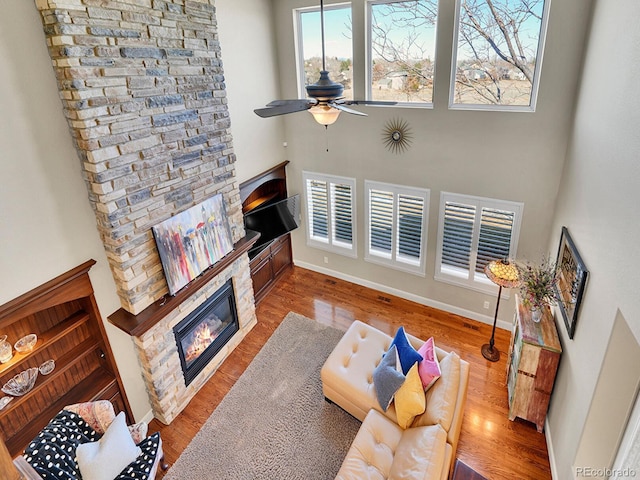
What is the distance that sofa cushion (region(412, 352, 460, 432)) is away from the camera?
3484 millimetres

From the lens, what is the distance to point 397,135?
557 cm

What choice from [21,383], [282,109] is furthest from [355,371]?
[21,383]

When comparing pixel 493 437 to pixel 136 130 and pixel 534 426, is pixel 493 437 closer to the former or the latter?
pixel 534 426

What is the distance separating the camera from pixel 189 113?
420 cm

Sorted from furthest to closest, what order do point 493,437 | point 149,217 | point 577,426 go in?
point 493,437 → point 149,217 → point 577,426

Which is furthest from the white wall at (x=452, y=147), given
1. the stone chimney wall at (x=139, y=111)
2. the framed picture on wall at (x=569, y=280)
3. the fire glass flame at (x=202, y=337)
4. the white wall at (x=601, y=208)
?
the fire glass flame at (x=202, y=337)

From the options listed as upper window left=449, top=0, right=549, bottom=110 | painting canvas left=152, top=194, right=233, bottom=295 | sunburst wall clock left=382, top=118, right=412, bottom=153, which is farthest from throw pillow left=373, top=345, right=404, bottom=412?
upper window left=449, top=0, right=549, bottom=110

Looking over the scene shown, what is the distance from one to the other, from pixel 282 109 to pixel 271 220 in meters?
3.44

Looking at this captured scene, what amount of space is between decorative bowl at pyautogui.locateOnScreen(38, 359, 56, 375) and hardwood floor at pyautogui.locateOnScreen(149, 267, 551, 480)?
151 cm

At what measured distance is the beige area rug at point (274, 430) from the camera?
3.97 meters

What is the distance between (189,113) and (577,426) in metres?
4.87

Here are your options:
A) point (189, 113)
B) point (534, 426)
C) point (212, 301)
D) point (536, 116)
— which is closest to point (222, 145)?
point (189, 113)

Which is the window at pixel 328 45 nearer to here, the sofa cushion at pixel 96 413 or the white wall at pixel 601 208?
the white wall at pixel 601 208

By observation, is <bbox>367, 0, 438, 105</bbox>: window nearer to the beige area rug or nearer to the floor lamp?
the floor lamp
